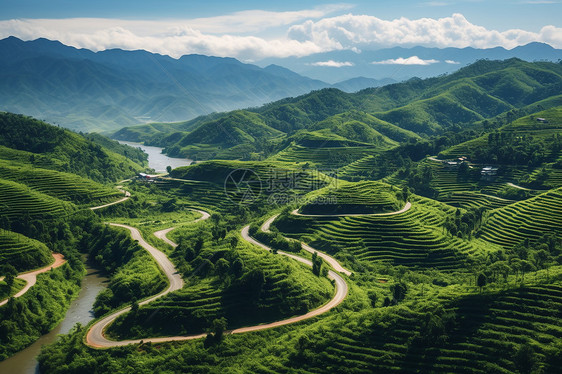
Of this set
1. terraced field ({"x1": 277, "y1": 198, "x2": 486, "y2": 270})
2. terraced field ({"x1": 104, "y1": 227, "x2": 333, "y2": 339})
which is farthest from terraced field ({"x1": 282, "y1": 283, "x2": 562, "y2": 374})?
terraced field ({"x1": 277, "y1": 198, "x2": 486, "y2": 270})

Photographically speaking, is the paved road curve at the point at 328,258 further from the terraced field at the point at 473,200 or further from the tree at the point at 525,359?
the terraced field at the point at 473,200

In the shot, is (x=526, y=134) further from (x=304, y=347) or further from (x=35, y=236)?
(x=35, y=236)

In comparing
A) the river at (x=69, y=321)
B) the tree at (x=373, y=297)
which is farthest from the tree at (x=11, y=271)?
the tree at (x=373, y=297)

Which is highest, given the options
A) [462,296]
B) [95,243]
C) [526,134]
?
[526,134]

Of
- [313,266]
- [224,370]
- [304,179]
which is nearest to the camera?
[224,370]

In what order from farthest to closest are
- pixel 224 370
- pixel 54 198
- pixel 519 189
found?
pixel 519 189, pixel 54 198, pixel 224 370

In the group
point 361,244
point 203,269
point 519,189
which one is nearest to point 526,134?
point 519,189

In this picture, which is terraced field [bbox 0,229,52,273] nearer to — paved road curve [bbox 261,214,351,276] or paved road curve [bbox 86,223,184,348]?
paved road curve [bbox 86,223,184,348]
